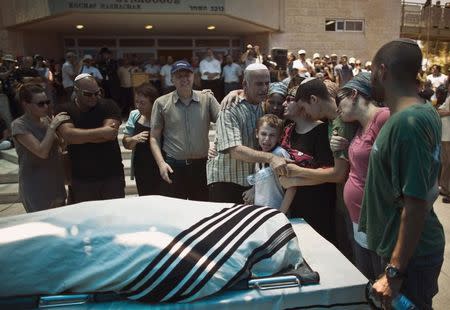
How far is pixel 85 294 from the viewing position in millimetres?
1562

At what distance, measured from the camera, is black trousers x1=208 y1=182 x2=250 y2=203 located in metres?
3.10

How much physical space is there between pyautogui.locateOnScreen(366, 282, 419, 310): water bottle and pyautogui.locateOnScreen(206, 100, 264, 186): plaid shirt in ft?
4.77

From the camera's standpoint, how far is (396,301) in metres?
1.49

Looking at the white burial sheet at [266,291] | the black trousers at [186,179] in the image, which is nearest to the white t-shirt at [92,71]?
the black trousers at [186,179]

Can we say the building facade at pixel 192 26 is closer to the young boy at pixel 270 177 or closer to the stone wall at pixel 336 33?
the stone wall at pixel 336 33

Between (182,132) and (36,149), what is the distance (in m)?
1.24

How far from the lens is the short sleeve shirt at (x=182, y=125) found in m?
3.59

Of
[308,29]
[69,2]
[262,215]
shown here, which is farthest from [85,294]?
[308,29]

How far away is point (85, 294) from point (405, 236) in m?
1.29

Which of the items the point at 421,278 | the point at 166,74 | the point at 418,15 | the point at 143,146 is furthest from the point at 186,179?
→ the point at 418,15

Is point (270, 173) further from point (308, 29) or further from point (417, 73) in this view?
point (308, 29)

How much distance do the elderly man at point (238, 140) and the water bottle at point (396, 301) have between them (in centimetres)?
126

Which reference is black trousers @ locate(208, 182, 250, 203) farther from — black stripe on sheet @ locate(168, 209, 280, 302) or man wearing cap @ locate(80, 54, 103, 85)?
man wearing cap @ locate(80, 54, 103, 85)

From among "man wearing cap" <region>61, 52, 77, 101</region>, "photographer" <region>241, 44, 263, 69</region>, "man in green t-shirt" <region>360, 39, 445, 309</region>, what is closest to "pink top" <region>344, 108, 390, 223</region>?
"man in green t-shirt" <region>360, 39, 445, 309</region>
